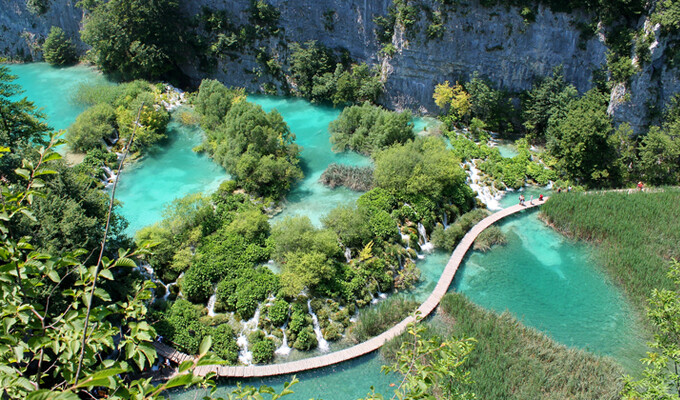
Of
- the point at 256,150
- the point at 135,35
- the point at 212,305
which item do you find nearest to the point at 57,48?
the point at 135,35

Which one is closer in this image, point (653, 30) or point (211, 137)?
point (653, 30)

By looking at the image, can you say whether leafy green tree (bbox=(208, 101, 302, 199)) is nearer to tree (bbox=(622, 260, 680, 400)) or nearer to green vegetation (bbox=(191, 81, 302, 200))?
green vegetation (bbox=(191, 81, 302, 200))

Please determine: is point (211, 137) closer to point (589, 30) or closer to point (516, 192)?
point (516, 192)

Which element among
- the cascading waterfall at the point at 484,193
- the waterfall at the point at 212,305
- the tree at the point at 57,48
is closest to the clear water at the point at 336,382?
the waterfall at the point at 212,305

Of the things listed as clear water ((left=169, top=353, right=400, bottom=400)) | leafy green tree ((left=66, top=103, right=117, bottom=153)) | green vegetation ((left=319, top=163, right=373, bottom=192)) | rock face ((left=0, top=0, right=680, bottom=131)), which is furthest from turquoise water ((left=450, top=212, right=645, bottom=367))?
leafy green tree ((left=66, top=103, right=117, bottom=153))

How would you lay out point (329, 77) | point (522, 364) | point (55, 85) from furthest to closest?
point (55, 85)
point (329, 77)
point (522, 364)

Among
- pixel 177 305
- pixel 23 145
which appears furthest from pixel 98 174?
pixel 177 305

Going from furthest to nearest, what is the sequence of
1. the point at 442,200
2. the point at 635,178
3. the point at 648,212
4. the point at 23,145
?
1. the point at 635,178
2. the point at 442,200
3. the point at 648,212
4. the point at 23,145

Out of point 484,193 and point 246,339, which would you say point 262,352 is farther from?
point 484,193
